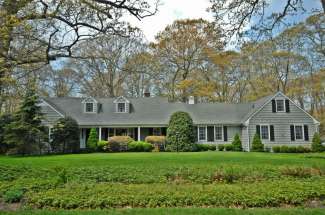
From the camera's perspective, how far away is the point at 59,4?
34.7ft

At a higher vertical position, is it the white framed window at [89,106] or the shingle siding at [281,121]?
the white framed window at [89,106]

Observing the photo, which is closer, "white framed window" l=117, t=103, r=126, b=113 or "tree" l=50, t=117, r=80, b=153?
"tree" l=50, t=117, r=80, b=153

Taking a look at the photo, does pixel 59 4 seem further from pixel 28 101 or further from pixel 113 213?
pixel 28 101

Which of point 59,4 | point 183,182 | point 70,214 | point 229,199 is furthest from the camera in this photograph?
point 59,4

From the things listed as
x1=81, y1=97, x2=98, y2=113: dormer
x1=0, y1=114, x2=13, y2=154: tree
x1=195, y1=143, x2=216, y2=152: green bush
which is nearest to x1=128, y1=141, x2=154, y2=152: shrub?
x1=195, y1=143, x2=216, y2=152: green bush

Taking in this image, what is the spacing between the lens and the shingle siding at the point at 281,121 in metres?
24.1

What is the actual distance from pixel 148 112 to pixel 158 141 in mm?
4256

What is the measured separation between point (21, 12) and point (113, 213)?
812 centimetres

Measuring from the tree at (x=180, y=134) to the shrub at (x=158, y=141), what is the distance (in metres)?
0.69

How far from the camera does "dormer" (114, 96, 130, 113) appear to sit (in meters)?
26.4

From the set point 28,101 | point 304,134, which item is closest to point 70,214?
point 28,101

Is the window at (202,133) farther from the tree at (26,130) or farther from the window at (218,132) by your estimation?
the tree at (26,130)

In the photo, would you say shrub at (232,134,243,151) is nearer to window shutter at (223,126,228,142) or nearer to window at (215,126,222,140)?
window shutter at (223,126,228,142)

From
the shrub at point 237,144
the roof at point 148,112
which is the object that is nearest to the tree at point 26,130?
the roof at point 148,112
